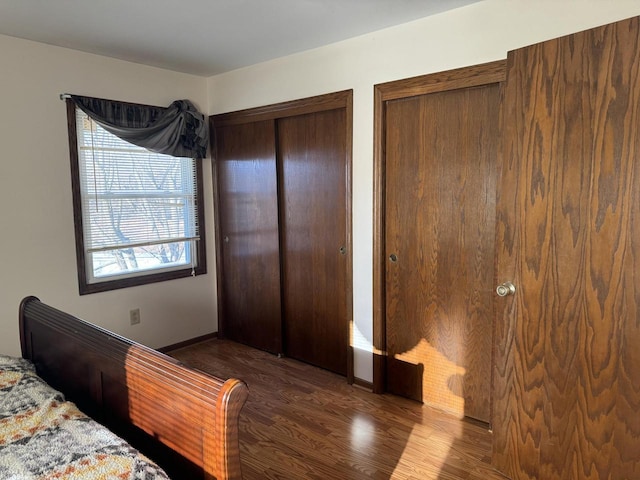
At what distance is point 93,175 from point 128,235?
1.58 ft

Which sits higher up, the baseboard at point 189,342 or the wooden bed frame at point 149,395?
the wooden bed frame at point 149,395

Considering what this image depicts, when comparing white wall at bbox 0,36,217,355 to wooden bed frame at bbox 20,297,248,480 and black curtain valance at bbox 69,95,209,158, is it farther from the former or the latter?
wooden bed frame at bbox 20,297,248,480

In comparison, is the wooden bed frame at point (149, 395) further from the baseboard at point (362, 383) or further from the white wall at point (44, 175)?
the baseboard at point (362, 383)

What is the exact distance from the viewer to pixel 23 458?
116cm

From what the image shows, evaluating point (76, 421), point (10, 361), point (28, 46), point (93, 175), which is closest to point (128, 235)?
point (93, 175)

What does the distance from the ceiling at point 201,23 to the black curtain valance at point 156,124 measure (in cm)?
36

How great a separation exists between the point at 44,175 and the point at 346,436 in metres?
2.44

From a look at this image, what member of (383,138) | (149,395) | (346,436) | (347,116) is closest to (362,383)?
(346,436)

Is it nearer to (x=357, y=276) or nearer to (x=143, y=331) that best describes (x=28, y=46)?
(x=143, y=331)

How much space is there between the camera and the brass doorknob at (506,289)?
1.91 m

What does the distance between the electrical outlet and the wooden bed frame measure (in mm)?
1471

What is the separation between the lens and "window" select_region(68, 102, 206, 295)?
10.0 ft

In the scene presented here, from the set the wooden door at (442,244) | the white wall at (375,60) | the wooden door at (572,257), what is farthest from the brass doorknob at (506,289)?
the white wall at (375,60)

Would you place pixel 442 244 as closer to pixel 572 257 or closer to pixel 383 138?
pixel 383 138
